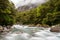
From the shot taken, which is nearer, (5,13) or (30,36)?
(30,36)

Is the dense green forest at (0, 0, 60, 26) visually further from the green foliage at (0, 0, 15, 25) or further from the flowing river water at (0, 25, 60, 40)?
the flowing river water at (0, 25, 60, 40)

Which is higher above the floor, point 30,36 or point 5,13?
point 5,13

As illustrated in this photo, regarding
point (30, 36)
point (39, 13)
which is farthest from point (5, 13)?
point (39, 13)

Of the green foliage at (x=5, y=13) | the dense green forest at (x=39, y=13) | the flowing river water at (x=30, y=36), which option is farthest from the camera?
the dense green forest at (x=39, y=13)

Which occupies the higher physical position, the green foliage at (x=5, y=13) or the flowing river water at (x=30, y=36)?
the green foliage at (x=5, y=13)

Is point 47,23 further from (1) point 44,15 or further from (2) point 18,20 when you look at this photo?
(2) point 18,20

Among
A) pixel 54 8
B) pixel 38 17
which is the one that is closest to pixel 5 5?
pixel 54 8

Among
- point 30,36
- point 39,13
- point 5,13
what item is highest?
point 39,13

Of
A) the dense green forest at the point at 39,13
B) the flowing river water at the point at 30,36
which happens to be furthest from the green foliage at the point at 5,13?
the flowing river water at the point at 30,36

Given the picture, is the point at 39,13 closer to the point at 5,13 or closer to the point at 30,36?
the point at 5,13

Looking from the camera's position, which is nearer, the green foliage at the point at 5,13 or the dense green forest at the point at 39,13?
the green foliage at the point at 5,13

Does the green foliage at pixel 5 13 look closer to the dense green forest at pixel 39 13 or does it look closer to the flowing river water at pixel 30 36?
the dense green forest at pixel 39 13

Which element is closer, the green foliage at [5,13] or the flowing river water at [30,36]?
the flowing river water at [30,36]

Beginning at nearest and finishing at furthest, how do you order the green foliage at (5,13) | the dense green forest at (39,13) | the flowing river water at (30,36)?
the flowing river water at (30,36) < the green foliage at (5,13) < the dense green forest at (39,13)
